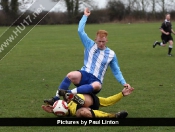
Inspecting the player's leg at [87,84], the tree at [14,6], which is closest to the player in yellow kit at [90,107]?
the player's leg at [87,84]

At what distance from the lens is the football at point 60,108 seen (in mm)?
6841

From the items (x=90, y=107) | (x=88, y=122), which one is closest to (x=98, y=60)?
(x=90, y=107)

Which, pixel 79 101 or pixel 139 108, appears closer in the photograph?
pixel 79 101

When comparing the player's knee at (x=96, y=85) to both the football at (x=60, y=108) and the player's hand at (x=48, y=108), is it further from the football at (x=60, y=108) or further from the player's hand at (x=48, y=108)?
the player's hand at (x=48, y=108)

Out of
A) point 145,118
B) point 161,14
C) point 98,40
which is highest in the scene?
point 98,40

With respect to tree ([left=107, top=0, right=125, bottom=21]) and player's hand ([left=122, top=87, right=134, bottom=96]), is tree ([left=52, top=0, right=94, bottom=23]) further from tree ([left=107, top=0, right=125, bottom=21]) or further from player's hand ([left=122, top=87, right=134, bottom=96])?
player's hand ([left=122, top=87, right=134, bottom=96])

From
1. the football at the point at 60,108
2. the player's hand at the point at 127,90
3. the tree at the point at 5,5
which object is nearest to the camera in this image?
the football at the point at 60,108

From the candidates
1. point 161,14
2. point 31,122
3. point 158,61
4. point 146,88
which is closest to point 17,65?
point 158,61

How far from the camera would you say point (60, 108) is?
6.84 m

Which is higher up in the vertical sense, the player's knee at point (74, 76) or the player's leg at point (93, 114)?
the player's knee at point (74, 76)

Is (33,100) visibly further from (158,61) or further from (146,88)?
(158,61)

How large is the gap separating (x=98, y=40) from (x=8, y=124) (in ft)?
7.18

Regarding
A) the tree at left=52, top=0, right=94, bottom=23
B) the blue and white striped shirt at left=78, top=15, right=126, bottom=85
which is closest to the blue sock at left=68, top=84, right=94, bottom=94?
the blue and white striped shirt at left=78, top=15, right=126, bottom=85

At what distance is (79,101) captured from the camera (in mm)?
6895
